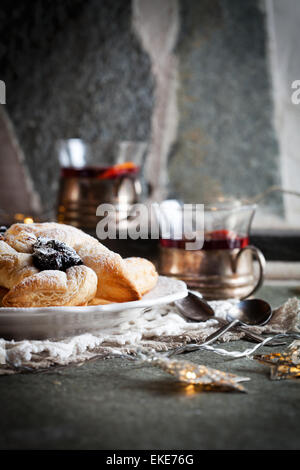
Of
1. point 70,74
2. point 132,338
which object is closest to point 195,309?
point 132,338

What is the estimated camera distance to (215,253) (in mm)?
1042

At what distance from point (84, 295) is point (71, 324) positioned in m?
0.04

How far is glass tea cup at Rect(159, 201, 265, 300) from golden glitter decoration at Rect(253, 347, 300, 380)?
301mm

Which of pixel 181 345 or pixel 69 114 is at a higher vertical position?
pixel 69 114

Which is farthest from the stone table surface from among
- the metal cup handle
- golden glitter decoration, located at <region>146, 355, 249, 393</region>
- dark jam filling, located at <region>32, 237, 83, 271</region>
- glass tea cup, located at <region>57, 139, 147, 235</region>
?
glass tea cup, located at <region>57, 139, 147, 235</region>

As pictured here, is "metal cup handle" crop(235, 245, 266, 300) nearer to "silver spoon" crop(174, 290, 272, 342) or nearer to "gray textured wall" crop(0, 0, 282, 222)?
"silver spoon" crop(174, 290, 272, 342)

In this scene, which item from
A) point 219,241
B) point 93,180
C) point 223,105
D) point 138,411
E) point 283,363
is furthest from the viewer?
point 223,105

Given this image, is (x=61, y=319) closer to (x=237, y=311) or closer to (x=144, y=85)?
(x=237, y=311)

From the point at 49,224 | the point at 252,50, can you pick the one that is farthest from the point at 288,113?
the point at 49,224

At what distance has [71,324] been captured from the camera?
77 centimetres

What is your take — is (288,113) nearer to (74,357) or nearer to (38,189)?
(38,189)

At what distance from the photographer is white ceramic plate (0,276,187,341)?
728 millimetres

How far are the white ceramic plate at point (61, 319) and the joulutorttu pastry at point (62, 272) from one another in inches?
1.0

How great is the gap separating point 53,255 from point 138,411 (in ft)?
0.96
